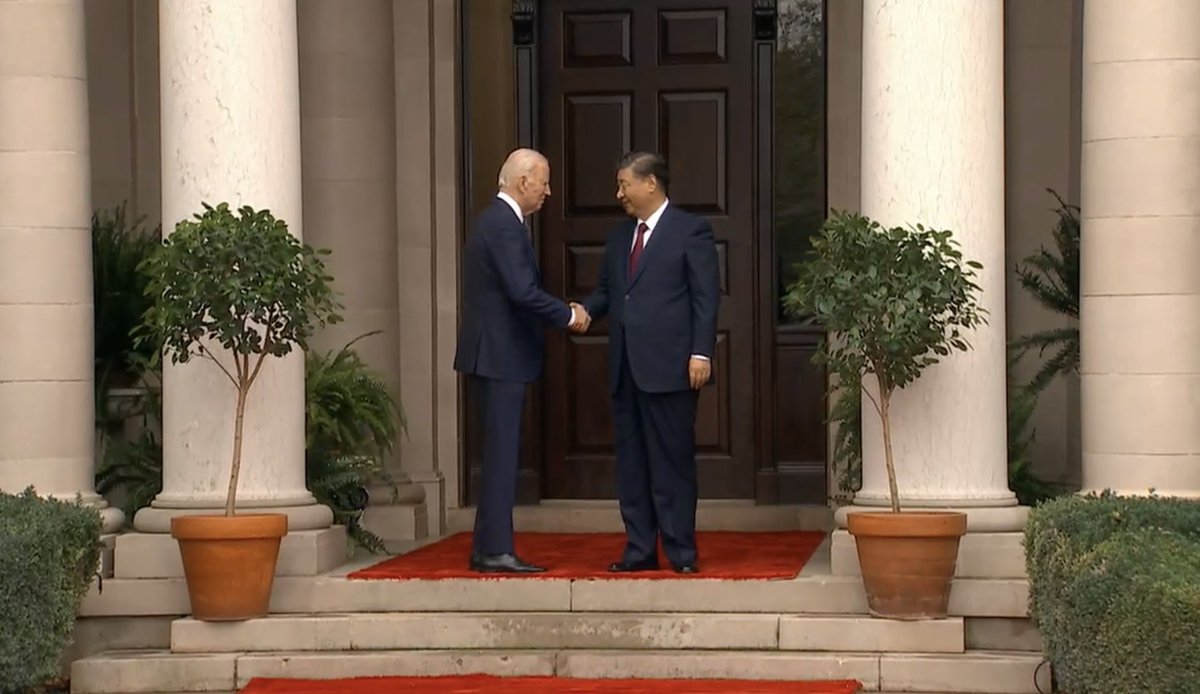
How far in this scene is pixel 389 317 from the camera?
1319 cm

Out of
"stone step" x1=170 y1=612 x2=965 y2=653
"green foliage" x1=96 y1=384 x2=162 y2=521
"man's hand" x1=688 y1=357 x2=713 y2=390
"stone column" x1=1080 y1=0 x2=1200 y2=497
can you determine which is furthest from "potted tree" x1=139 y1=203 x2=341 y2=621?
"stone column" x1=1080 y1=0 x2=1200 y2=497

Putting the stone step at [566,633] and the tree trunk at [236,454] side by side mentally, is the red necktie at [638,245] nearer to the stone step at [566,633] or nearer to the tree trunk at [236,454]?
the stone step at [566,633]

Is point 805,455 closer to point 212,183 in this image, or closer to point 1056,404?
point 1056,404

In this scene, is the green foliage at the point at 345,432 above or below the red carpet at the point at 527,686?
above

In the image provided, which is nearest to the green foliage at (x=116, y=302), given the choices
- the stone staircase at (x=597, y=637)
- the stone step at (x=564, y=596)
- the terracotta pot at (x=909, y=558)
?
the stone step at (x=564, y=596)

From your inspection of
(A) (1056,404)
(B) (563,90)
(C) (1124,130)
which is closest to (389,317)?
(B) (563,90)

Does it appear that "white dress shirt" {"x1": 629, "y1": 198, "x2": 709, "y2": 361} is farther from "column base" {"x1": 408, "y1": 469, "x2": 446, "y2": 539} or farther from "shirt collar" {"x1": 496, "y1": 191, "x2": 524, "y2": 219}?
"column base" {"x1": 408, "y1": 469, "x2": 446, "y2": 539}

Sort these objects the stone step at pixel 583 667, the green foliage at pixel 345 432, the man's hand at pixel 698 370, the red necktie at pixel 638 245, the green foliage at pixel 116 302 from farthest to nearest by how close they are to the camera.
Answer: the green foliage at pixel 116 302 < the green foliage at pixel 345 432 < the red necktie at pixel 638 245 < the man's hand at pixel 698 370 < the stone step at pixel 583 667

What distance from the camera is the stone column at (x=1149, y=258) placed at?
10078 millimetres

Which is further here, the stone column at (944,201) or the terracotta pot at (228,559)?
the stone column at (944,201)

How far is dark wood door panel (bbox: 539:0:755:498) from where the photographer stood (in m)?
14.1

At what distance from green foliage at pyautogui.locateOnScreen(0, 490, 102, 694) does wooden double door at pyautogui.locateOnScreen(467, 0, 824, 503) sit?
4670 mm

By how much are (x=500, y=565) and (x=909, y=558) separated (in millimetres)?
2073

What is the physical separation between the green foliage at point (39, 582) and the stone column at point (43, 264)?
0.90m
